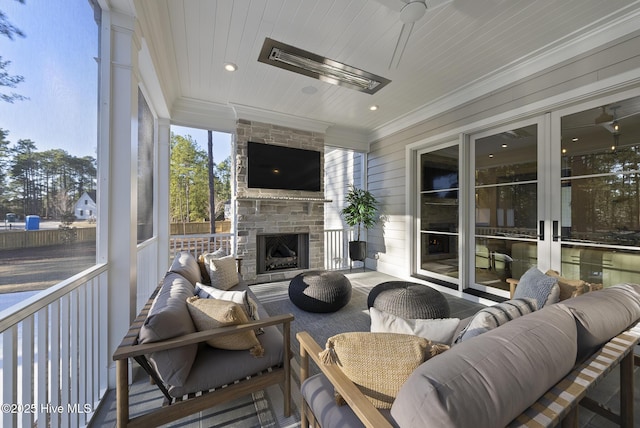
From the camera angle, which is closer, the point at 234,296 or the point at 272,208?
the point at 234,296

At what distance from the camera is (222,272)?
2.62 meters

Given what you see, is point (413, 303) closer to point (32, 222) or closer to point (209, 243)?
point (32, 222)

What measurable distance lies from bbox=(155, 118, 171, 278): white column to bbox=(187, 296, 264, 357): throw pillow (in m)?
2.77

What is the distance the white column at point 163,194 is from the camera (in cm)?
367

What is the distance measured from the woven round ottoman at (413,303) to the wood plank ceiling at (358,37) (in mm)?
2532

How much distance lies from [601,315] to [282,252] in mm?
4164

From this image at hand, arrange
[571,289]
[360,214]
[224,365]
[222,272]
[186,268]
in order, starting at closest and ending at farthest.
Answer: [224,365]
[571,289]
[186,268]
[222,272]
[360,214]

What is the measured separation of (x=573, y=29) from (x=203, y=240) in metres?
5.52

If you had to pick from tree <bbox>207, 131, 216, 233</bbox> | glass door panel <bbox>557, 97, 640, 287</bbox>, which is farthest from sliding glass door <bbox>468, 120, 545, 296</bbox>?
tree <bbox>207, 131, 216, 233</bbox>

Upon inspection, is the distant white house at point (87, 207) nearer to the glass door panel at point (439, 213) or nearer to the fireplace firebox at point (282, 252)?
the fireplace firebox at point (282, 252)

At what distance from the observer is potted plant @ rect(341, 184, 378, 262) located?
497 centimetres

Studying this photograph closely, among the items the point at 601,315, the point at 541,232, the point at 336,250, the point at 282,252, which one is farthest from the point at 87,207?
the point at 336,250

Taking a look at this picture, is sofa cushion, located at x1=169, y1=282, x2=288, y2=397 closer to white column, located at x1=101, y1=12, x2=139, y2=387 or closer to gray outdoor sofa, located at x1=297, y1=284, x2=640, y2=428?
gray outdoor sofa, located at x1=297, y1=284, x2=640, y2=428

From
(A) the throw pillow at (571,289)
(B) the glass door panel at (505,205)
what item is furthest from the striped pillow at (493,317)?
(B) the glass door panel at (505,205)
